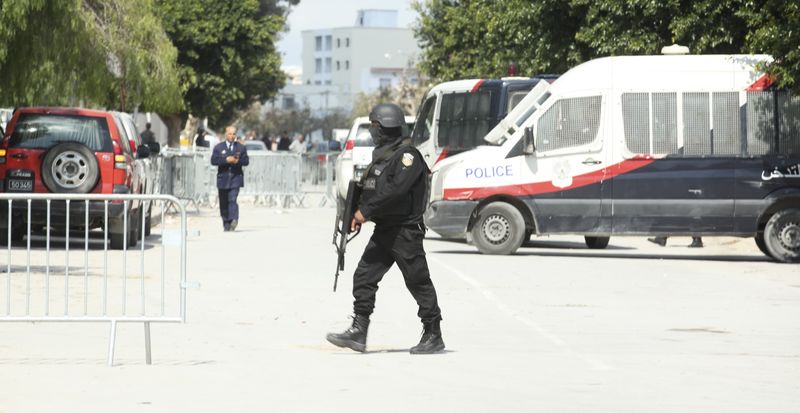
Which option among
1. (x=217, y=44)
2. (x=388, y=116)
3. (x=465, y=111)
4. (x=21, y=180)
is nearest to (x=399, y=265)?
(x=388, y=116)

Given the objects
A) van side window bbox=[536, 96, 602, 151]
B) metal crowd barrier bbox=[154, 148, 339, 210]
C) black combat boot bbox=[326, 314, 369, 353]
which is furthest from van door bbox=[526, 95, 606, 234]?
metal crowd barrier bbox=[154, 148, 339, 210]

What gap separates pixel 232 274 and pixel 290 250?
4.42m

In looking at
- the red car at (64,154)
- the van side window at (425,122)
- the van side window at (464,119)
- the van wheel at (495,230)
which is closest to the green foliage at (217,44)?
the van side window at (425,122)

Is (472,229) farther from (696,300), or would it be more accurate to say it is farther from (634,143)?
(696,300)

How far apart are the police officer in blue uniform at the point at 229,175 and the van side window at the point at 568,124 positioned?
734 cm

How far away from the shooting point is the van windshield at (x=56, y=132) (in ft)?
69.6

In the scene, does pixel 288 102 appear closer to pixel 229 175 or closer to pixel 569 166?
pixel 229 175

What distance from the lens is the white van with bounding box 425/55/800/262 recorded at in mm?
20969

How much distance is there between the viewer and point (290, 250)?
22.3 m

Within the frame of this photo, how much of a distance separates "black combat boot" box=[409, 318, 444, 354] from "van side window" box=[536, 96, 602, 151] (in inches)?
408

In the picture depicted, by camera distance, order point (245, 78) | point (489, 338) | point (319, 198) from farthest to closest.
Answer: point (245, 78)
point (319, 198)
point (489, 338)

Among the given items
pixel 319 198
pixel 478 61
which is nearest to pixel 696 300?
pixel 319 198

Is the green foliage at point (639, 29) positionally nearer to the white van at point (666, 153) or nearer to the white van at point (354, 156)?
the white van at point (666, 153)

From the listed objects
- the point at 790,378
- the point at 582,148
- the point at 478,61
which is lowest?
the point at 790,378
